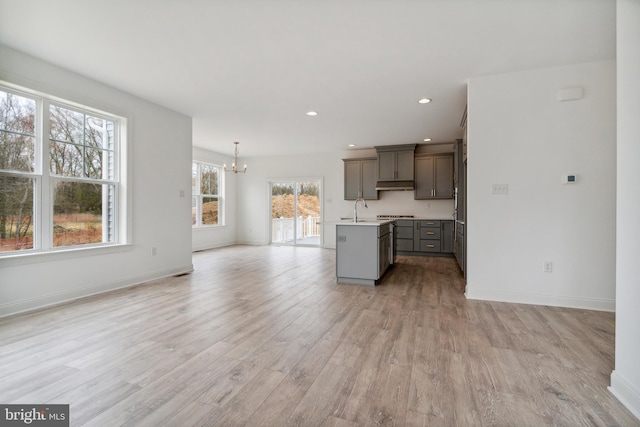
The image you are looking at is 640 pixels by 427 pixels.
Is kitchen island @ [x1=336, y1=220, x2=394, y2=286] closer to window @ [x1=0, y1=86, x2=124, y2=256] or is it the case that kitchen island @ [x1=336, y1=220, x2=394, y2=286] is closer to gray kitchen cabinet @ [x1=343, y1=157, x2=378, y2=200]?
window @ [x1=0, y1=86, x2=124, y2=256]

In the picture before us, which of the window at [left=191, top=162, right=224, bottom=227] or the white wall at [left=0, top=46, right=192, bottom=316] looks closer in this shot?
the white wall at [left=0, top=46, right=192, bottom=316]

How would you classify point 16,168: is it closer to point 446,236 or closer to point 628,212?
point 628,212

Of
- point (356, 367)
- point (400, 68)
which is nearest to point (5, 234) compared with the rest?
point (356, 367)

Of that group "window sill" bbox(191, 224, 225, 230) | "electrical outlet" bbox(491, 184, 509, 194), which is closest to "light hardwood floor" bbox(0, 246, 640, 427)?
"electrical outlet" bbox(491, 184, 509, 194)

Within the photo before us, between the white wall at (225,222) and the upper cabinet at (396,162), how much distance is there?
430cm

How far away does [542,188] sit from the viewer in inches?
131

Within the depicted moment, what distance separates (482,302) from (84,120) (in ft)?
17.3

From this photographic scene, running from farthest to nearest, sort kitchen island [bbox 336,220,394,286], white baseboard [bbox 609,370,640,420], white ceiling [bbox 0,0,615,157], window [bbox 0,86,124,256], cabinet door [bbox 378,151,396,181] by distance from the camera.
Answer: cabinet door [bbox 378,151,396,181] → kitchen island [bbox 336,220,394,286] → window [bbox 0,86,124,256] → white ceiling [bbox 0,0,615,157] → white baseboard [bbox 609,370,640,420]

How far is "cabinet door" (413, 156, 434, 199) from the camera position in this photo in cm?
702

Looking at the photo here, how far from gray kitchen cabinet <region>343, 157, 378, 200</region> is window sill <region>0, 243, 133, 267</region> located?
5054 mm

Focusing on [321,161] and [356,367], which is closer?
[356,367]

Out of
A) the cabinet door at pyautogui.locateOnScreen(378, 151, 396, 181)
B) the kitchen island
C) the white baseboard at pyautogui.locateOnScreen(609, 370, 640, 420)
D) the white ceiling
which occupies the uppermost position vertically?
the white ceiling

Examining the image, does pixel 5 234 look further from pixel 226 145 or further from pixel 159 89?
pixel 226 145

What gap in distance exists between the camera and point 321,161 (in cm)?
835
